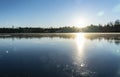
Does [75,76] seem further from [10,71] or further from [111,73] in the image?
[10,71]

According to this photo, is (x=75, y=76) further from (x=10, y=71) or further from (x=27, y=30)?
(x=27, y=30)

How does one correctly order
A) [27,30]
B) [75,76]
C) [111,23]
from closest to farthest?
[75,76], [111,23], [27,30]

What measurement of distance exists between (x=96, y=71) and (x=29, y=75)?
4657 mm

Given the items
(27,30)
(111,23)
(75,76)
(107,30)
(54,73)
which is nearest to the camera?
(75,76)

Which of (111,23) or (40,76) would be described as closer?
(40,76)

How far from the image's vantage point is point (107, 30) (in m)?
116

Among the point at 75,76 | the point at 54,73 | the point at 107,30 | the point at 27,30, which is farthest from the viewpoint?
the point at 27,30

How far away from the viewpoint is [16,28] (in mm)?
148125

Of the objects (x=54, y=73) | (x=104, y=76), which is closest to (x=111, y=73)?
(x=104, y=76)

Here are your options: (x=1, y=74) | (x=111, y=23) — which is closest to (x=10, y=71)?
(x=1, y=74)

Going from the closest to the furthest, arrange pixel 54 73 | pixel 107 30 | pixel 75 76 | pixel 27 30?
pixel 75 76 → pixel 54 73 → pixel 107 30 → pixel 27 30

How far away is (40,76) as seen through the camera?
10.6m

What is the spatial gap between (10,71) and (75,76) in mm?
4738

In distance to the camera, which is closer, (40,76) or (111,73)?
(40,76)
